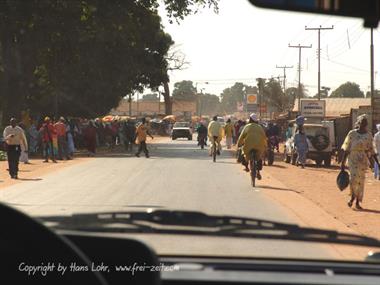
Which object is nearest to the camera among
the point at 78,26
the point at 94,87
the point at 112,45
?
the point at 78,26

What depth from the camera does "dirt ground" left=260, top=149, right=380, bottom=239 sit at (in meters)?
12.2

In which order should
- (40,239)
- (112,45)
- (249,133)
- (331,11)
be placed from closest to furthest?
1. (40,239)
2. (331,11)
3. (249,133)
4. (112,45)

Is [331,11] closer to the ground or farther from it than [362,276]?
farther from it

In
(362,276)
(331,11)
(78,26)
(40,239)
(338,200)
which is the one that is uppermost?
(78,26)

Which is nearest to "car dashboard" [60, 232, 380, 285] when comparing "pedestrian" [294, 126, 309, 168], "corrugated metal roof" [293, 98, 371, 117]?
"pedestrian" [294, 126, 309, 168]

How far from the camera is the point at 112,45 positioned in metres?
38.3

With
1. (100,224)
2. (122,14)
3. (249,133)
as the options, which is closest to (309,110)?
(249,133)

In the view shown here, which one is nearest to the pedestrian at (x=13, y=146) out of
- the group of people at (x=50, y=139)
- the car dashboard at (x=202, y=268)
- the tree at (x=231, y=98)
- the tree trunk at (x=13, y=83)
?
the group of people at (x=50, y=139)

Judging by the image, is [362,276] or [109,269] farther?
[362,276]

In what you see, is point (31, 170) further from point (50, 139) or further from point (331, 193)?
point (331, 193)

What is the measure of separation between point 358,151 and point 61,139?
61.3 feet

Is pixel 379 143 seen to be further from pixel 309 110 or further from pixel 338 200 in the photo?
pixel 309 110

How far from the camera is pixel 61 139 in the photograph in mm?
30312

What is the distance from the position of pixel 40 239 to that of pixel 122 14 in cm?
1252
